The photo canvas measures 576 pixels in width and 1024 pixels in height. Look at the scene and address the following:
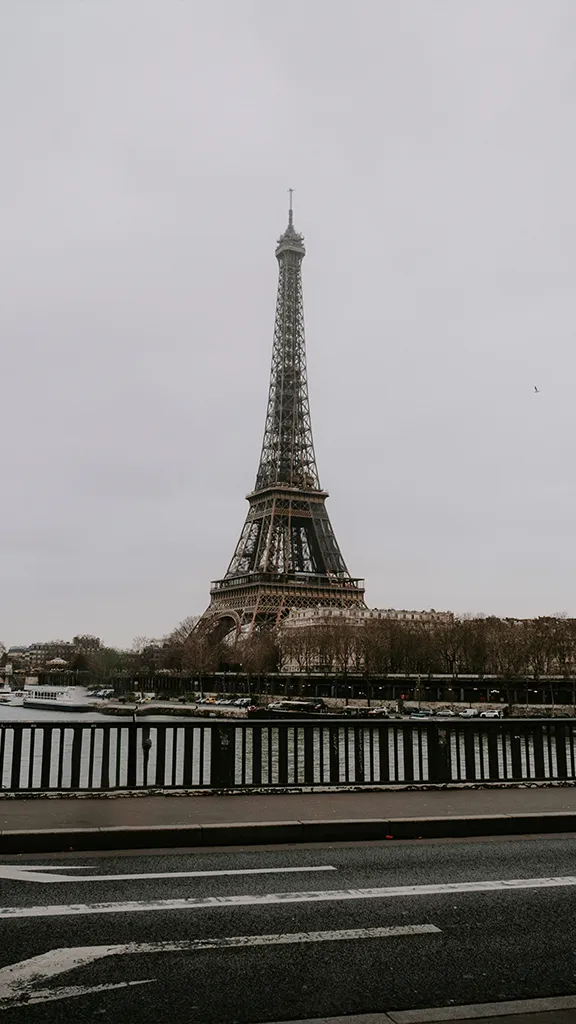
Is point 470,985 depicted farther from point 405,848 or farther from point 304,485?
point 304,485

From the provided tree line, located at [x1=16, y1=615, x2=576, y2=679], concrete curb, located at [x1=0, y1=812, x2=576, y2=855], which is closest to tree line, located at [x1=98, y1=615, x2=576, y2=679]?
tree line, located at [x1=16, y1=615, x2=576, y2=679]

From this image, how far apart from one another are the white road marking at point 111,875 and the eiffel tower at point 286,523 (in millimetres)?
100665

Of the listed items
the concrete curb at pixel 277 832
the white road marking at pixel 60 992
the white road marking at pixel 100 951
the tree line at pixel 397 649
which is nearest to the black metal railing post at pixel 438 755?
the concrete curb at pixel 277 832

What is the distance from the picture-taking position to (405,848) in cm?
950

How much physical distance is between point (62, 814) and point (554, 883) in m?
5.52

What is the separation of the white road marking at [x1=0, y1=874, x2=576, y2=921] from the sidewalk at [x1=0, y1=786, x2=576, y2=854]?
214 centimetres

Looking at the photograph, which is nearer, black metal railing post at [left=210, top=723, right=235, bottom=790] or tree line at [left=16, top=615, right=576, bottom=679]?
black metal railing post at [left=210, top=723, right=235, bottom=790]

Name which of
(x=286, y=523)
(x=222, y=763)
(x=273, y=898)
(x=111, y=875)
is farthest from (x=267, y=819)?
(x=286, y=523)

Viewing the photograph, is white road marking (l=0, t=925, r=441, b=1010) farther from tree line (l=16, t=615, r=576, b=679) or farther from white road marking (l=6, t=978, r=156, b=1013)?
tree line (l=16, t=615, r=576, b=679)

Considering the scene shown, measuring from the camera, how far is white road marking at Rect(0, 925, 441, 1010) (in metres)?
5.17

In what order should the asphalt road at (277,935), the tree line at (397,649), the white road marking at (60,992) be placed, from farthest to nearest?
the tree line at (397,649), the asphalt road at (277,935), the white road marking at (60,992)

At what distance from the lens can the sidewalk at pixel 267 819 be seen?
9.27 m

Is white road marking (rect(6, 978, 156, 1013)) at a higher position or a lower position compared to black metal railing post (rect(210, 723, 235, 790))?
lower

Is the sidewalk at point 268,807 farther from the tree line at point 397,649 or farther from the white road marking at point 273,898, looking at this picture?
the tree line at point 397,649
